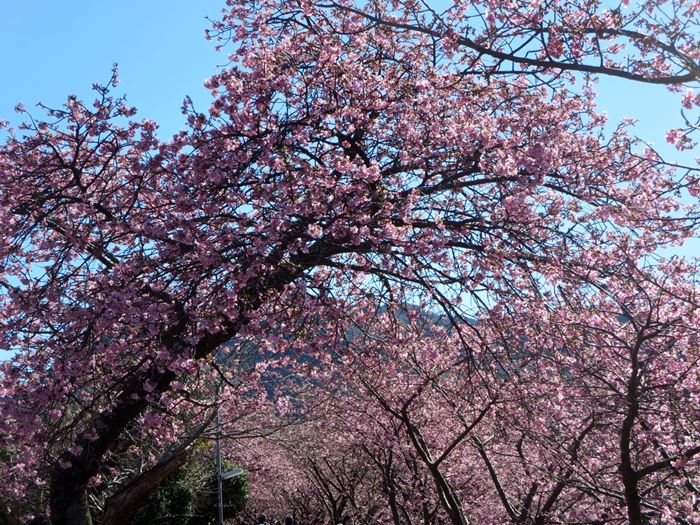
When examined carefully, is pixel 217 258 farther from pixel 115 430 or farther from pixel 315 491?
pixel 315 491

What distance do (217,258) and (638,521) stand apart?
4.28 m

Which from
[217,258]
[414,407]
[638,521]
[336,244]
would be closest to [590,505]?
[414,407]

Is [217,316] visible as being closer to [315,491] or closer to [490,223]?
[490,223]

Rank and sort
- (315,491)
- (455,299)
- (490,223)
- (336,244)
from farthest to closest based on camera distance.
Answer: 1. (315,491)
2. (455,299)
3. (490,223)
4. (336,244)

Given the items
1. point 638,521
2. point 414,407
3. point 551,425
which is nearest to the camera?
point 638,521

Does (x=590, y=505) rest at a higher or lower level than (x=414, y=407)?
lower

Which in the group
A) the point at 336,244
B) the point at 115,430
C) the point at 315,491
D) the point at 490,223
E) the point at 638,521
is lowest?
the point at 638,521

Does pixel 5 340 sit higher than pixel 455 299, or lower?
lower

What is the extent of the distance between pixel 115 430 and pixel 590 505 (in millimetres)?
7174

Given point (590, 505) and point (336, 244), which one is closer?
point (336, 244)

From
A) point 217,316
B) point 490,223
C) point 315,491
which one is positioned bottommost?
point 217,316

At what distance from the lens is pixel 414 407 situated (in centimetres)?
1232

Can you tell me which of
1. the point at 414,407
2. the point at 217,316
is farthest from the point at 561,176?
the point at 414,407

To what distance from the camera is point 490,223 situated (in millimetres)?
6672
